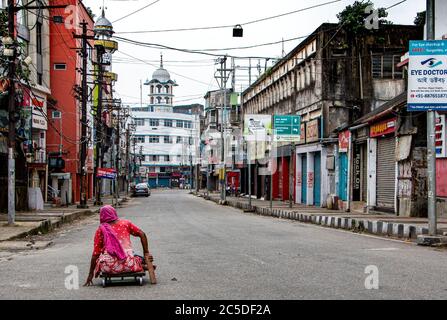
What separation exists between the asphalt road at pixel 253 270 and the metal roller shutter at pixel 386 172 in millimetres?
10628

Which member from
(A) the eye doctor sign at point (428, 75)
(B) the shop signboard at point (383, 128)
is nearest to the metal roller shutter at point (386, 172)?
Result: (B) the shop signboard at point (383, 128)

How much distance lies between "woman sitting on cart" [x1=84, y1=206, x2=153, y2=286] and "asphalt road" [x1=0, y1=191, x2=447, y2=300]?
28cm

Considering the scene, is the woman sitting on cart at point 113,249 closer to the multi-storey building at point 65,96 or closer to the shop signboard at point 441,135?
the shop signboard at point 441,135

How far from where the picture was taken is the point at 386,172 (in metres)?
28.2

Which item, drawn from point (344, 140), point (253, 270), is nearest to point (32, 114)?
point (344, 140)

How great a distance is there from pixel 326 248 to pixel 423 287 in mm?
5718

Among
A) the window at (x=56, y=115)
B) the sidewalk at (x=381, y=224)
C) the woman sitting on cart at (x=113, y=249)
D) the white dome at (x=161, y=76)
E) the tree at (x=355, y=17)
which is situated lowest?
the sidewalk at (x=381, y=224)

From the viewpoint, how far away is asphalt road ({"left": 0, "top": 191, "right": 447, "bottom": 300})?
8430 millimetres

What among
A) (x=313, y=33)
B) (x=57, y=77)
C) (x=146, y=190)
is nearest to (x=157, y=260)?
(x=313, y=33)

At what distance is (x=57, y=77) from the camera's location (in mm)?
52875

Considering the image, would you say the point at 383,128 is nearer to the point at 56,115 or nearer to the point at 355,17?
the point at 355,17

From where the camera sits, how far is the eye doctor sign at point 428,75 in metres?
15.9
